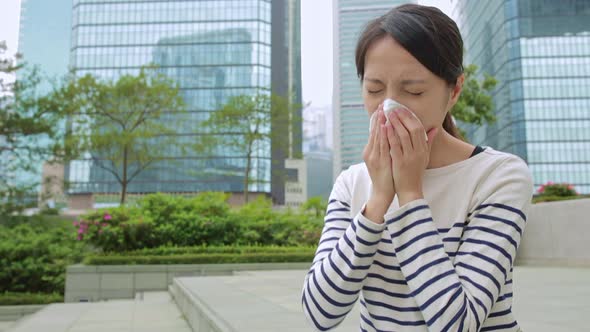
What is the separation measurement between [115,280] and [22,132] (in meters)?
10.0

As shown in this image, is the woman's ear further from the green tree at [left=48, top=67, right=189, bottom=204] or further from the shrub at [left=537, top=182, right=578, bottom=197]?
the green tree at [left=48, top=67, right=189, bottom=204]

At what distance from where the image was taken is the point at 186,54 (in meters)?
48.2

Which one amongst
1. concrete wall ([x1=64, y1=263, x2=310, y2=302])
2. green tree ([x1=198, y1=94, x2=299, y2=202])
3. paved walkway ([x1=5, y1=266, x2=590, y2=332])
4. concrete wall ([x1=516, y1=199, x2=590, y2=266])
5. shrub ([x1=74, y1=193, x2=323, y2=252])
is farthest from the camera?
green tree ([x1=198, y1=94, x2=299, y2=202])

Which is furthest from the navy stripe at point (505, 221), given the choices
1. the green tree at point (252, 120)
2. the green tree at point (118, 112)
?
the green tree at point (252, 120)

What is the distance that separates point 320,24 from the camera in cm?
225

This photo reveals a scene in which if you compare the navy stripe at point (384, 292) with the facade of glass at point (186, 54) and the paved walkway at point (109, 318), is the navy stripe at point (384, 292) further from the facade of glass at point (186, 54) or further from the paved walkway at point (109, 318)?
the facade of glass at point (186, 54)

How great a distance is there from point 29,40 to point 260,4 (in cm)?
2924

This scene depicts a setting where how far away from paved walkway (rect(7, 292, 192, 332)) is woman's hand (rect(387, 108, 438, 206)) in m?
3.90

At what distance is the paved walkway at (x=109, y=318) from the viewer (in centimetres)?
439

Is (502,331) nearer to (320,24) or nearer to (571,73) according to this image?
(320,24)

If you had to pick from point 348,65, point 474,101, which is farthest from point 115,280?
point 474,101

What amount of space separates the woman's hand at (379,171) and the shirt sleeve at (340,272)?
2 centimetres

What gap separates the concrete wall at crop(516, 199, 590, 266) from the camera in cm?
737

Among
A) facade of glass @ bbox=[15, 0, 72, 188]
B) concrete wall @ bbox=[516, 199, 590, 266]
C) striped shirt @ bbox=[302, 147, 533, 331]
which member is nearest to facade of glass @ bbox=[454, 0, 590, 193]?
facade of glass @ bbox=[15, 0, 72, 188]
